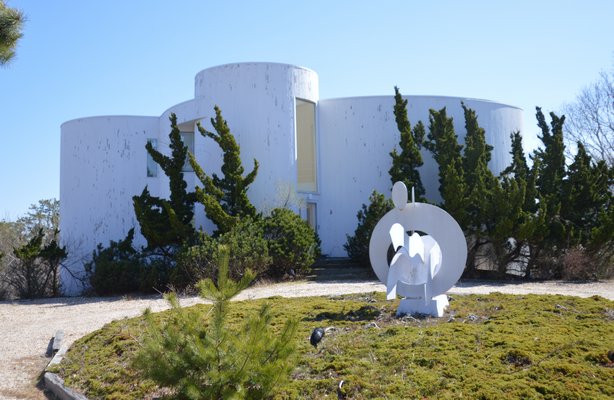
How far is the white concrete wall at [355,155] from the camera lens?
19812mm

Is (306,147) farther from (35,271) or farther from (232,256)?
(35,271)

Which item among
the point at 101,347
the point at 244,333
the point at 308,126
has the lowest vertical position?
the point at 101,347

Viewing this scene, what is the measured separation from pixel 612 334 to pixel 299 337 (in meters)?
3.33

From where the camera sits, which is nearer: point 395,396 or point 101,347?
point 395,396

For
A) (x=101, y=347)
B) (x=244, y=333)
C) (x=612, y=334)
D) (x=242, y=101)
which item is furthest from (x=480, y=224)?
(x=244, y=333)

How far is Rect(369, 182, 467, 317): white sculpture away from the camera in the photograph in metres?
8.39

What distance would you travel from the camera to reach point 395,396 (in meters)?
5.16

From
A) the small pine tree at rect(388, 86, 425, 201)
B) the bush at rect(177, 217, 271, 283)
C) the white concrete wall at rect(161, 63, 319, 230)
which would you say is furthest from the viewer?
the white concrete wall at rect(161, 63, 319, 230)

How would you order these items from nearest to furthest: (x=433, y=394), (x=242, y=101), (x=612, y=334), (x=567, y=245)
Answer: (x=433, y=394) → (x=612, y=334) → (x=567, y=245) → (x=242, y=101)

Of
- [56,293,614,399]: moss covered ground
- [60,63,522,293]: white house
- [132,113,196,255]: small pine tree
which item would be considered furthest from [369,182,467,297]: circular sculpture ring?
[60,63,522,293]: white house

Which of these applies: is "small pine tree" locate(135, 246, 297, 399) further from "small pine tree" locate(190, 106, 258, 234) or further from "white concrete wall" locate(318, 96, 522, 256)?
"white concrete wall" locate(318, 96, 522, 256)

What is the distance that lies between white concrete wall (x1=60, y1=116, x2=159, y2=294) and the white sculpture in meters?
14.2

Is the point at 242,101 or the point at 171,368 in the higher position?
the point at 242,101

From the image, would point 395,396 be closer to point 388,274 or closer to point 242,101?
point 388,274
